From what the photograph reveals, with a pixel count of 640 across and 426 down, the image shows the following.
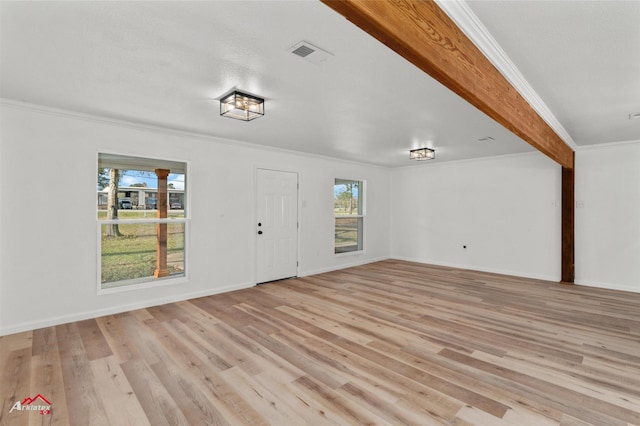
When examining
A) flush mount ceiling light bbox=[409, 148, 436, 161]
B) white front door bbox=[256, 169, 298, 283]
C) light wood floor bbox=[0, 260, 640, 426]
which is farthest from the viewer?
white front door bbox=[256, 169, 298, 283]

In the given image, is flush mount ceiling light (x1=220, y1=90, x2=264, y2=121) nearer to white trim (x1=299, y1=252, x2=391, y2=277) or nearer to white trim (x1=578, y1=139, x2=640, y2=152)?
white trim (x1=299, y1=252, x2=391, y2=277)

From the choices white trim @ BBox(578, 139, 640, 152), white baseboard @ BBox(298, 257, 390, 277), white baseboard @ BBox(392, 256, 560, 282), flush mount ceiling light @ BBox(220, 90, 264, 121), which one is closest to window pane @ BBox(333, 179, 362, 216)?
white baseboard @ BBox(298, 257, 390, 277)

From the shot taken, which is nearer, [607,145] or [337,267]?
[607,145]

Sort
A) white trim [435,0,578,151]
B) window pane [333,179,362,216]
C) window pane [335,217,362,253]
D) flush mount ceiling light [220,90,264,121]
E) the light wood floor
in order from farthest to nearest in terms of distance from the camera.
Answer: window pane [335,217,362,253]
window pane [333,179,362,216]
flush mount ceiling light [220,90,264,121]
the light wood floor
white trim [435,0,578,151]

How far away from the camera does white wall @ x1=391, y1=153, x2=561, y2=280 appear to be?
6062 millimetres

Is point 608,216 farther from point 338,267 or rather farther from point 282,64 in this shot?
point 282,64

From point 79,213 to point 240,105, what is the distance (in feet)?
8.36

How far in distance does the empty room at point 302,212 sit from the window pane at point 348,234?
47cm

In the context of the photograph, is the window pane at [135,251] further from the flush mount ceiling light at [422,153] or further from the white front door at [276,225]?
the flush mount ceiling light at [422,153]

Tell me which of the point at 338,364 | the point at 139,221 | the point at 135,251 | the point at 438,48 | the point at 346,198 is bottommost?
the point at 338,364

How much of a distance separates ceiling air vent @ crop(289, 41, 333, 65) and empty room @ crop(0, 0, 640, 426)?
0.07 ft

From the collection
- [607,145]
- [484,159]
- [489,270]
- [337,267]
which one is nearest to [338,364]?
[337,267]

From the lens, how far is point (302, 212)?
21.0 ft

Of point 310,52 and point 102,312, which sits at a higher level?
point 310,52
